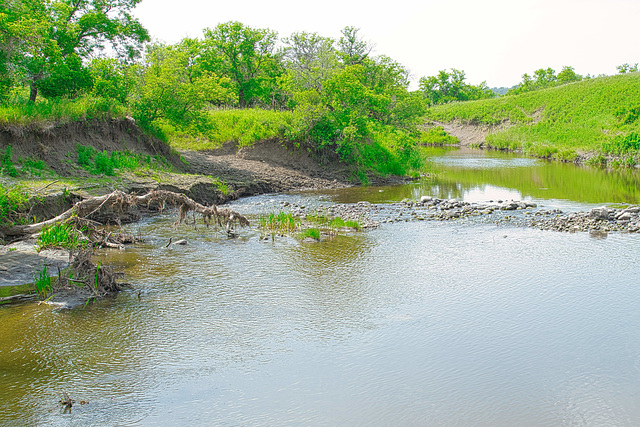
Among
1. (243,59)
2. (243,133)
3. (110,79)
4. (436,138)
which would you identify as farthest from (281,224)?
(436,138)

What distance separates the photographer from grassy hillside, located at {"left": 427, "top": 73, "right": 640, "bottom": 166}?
Result: 146ft

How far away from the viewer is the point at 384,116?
129 ft

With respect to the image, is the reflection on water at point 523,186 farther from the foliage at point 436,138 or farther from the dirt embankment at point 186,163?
the foliage at point 436,138

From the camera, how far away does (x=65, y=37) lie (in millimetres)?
22234

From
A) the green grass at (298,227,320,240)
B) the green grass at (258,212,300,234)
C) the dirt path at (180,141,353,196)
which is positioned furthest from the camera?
the dirt path at (180,141,353,196)

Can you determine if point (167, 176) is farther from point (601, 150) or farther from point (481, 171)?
point (601, 150)

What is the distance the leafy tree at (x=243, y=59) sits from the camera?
4669 cm

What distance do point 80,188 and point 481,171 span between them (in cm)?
2779

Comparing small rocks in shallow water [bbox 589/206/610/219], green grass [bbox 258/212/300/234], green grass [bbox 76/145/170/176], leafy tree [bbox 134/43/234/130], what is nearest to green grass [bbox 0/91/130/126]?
leafy tree [bbox 134/43/234/130]

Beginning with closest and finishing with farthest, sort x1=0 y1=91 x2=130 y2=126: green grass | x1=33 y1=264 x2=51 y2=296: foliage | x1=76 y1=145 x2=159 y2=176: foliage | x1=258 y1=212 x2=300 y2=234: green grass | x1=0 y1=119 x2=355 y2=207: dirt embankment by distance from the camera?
x1=33 y1=264 x2=51 y2=296: foliage, x1=258 y1=212 x2=300 y2=234: green grass, x1=0 y1=91 x2=130 y2=126: green grass, x1=0 y1=119 x2=355 y2=207: dirt embankment, x1=76 y1=145 x2=159 y2=176: foliage

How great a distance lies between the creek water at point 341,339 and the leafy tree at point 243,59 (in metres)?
33.7

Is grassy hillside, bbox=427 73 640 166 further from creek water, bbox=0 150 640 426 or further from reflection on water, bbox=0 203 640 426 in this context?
reflection on water, bbox=0 203 640 426

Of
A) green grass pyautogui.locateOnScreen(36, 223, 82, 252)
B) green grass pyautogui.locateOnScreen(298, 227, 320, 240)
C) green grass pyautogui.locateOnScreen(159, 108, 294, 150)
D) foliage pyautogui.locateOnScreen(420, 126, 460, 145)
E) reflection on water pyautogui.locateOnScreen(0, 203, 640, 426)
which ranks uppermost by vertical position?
foliage pyautogui.locateOnScreen(420, 126, 460, 145)

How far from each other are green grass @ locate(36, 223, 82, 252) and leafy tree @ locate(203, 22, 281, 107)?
34.8 m
